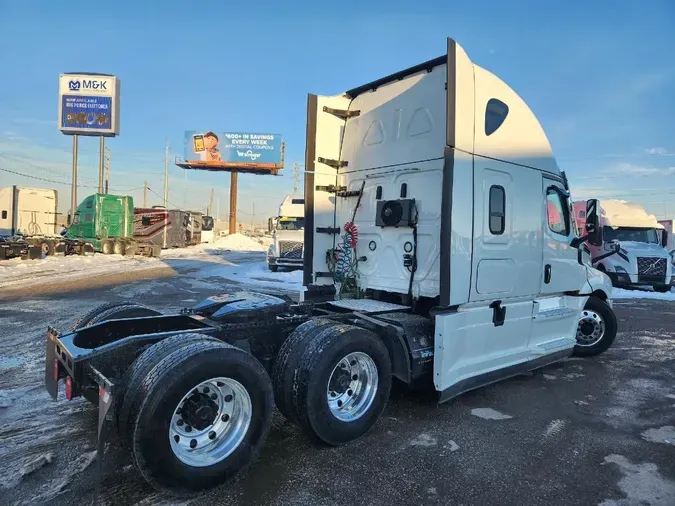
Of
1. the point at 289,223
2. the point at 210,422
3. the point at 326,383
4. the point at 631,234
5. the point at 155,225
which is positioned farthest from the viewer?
the point at 155,225

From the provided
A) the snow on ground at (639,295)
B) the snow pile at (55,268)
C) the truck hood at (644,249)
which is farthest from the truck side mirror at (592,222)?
the snow pile at (55,268)

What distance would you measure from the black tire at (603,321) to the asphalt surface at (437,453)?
995 millimetres

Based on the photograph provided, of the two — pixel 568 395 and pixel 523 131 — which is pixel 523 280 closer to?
pixel 568 395

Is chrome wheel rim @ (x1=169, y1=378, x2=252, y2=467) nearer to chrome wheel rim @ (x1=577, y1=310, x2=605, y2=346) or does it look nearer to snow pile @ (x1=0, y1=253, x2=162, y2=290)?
chrome wheel rim @ (x1=577, y1=310, x2=605, y2=346)

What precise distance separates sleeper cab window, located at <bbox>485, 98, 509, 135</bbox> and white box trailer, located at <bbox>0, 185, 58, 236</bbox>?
97.9ft

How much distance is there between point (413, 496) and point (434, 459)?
1.97 feet

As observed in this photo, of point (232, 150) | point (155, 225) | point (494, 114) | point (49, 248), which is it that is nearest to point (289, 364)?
point (494, 114)

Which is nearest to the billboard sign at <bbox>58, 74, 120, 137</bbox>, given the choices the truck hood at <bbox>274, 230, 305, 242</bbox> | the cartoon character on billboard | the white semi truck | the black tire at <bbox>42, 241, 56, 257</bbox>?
the black tire at <bbox>42, 241, 56, 257</bbox>

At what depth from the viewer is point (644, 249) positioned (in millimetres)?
16906

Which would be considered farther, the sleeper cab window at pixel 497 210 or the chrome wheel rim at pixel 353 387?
the sleeper cab window at pixel 497 210

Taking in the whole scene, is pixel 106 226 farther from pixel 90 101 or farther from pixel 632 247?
pixel 632 247

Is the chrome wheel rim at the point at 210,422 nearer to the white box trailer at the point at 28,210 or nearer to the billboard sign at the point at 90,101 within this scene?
the white box trailer at the point at 28,210

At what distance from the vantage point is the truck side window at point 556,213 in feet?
19.2

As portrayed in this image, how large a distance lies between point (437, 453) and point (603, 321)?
4540 mm
